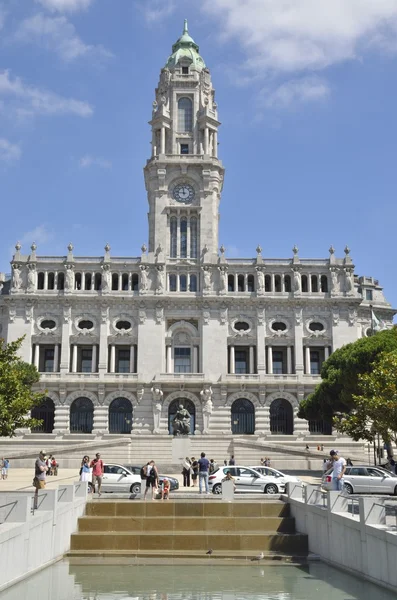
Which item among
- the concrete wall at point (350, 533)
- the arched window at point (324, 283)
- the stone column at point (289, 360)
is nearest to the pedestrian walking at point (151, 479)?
the concrete wall at point (350, 533)

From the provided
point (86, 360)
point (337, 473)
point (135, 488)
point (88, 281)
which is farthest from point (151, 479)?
point (88, 281)

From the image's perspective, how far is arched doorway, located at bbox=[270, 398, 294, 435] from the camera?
7775cm

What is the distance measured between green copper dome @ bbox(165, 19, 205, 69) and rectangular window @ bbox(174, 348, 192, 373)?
1523 inches

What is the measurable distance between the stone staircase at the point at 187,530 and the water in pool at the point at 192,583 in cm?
171

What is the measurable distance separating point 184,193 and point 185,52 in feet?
69.8

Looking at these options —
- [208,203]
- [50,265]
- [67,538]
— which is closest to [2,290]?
[50,265]

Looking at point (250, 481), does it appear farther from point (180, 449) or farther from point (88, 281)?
point (88, 281)

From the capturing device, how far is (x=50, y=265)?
267ft

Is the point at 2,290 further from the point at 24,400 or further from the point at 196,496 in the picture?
the point at 196,496

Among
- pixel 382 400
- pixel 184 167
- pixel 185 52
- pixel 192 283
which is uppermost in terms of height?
pixel 185 52

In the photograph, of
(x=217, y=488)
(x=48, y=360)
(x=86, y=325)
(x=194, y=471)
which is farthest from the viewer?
(x=86, y=325)

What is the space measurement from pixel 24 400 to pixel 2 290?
5041 cm

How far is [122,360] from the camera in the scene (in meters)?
81.0

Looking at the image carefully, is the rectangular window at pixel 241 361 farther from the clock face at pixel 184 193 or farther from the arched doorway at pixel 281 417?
the clock face at pixel 184 193
